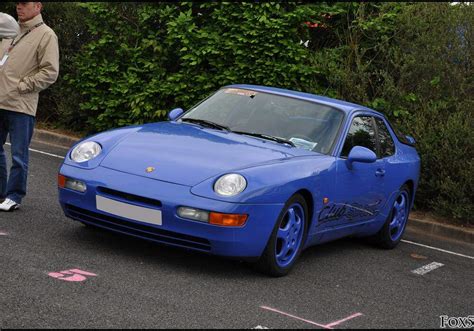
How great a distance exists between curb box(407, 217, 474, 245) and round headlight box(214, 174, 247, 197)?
4839 millimetres

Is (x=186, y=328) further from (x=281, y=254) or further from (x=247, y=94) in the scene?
(x=247, y=94)

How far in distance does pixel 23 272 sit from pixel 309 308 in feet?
6.11

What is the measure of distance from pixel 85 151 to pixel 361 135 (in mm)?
2607

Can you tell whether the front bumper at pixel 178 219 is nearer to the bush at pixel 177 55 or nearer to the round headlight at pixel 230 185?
the round headlight at pixel 230 185

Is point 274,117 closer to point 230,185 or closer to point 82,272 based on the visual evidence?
point 230,185

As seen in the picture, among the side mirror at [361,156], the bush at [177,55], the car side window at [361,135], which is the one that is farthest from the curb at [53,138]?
the side mirror at [361,156]

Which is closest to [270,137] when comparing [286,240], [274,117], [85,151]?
[274,117]

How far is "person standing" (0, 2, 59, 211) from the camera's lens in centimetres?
684

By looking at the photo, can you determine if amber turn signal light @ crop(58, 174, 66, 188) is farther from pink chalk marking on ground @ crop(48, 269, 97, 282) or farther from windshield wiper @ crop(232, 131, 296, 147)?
windshield wiper @ crop(232, 131, 296, 147)

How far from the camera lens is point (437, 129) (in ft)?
34.6

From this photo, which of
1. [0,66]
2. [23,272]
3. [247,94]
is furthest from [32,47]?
[23,272]

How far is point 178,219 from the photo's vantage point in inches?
215

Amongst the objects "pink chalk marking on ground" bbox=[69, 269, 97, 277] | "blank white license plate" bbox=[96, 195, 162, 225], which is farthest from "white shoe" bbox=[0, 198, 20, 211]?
"pink chalk marking on ground" bbox=[69, 269, 97, 277]

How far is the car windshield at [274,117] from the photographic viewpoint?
6.69 m
